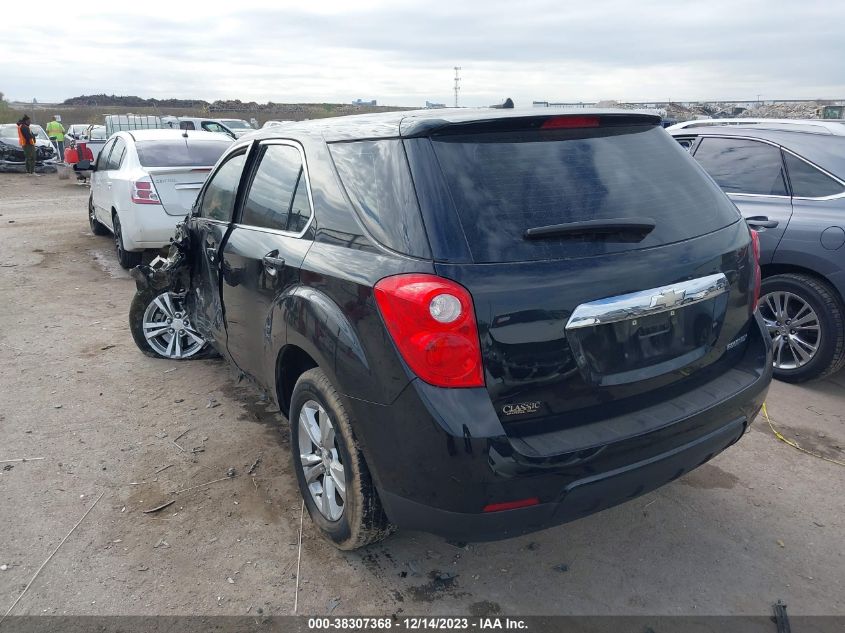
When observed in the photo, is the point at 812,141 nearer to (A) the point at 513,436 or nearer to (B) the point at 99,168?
(A) the point at 513,436

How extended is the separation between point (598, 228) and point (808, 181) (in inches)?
131

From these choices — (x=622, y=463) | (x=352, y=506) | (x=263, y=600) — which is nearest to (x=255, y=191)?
(x=352, y=506)

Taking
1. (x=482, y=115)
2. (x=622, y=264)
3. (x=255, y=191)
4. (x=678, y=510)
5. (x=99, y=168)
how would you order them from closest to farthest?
1. (x=622, y=264)
2. (x=482, y=115)
3. (x=678, y=510)
4. (x=255, y=191)
5. (x=99, y=168)

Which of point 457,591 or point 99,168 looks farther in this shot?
point 99,168

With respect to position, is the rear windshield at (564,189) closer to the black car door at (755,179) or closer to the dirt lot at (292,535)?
the dirt lot at (292,535)

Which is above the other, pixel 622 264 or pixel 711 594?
pixel 622 264

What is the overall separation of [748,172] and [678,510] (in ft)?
10.5

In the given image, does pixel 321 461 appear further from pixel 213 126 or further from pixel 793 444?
pixel 213 126

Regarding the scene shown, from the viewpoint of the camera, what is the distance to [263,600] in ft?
8.96

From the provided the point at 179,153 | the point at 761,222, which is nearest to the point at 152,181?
the point at 179,153

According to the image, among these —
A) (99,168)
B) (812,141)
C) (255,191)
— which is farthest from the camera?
(99,168)

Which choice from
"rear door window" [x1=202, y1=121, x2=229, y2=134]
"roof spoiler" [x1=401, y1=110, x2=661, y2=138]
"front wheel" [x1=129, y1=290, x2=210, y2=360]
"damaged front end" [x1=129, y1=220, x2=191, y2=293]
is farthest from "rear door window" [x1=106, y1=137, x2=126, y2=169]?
"rear door window" [x1=202, y1=121, x2=229, y2=134]

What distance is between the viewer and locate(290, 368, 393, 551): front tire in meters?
2.63

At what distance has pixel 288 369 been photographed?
3270mm
